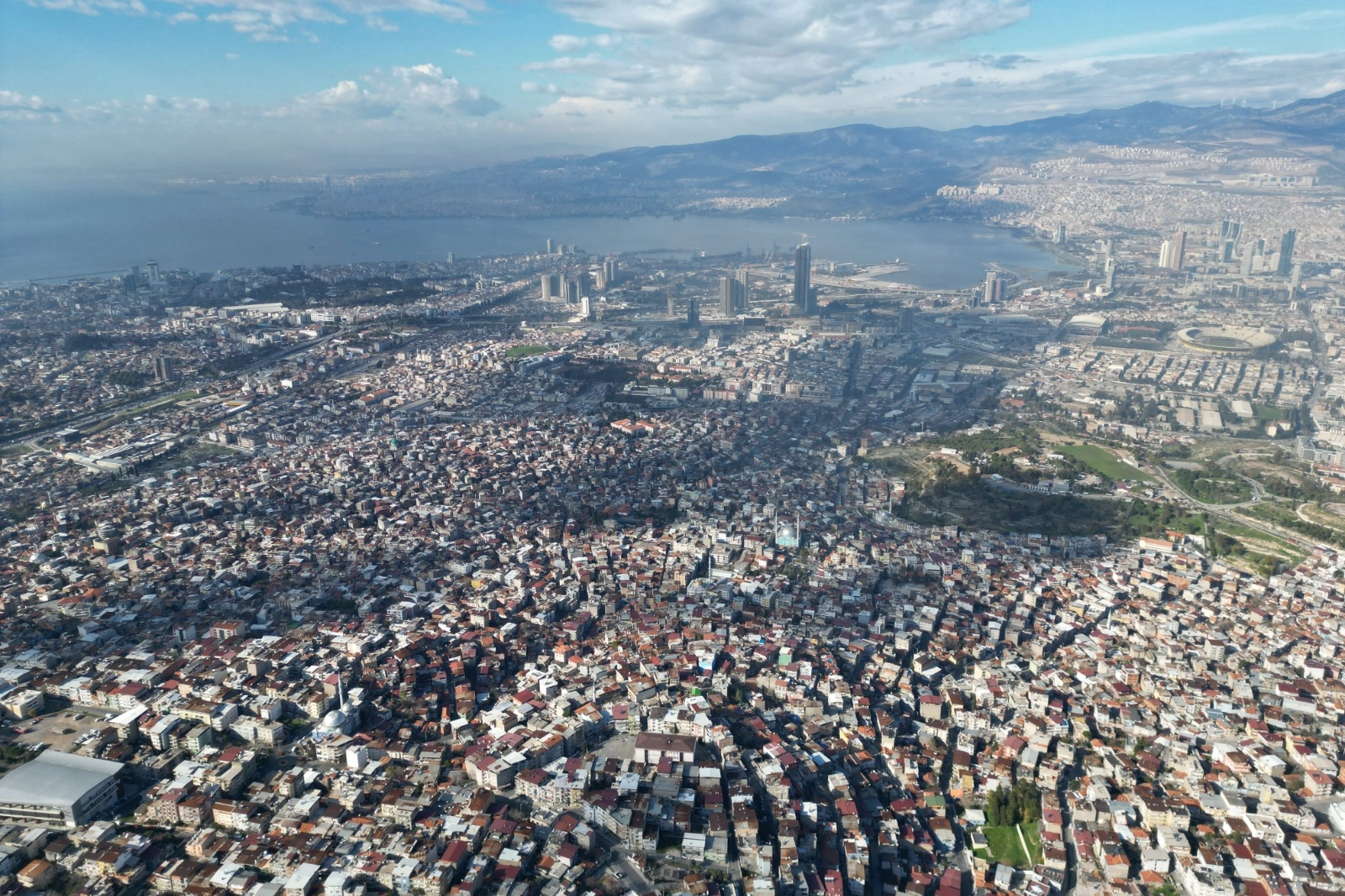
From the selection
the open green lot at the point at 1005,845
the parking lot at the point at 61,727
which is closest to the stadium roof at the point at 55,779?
the parking lot at the point at 61,727

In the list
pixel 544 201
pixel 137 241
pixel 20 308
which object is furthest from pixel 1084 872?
pixel 544 201

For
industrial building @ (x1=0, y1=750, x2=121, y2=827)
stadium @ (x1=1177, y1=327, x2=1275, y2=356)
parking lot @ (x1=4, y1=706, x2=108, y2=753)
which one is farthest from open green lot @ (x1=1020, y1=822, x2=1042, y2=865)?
stadium @ (x1=1177, y1=327, x2=1275, y2=356)

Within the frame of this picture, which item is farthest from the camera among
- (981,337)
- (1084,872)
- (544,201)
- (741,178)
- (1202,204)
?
(741,178)

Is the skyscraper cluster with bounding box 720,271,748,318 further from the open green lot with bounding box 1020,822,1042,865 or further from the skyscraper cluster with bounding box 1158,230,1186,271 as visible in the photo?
the open green lot with bounding box 1020,822,1042,865

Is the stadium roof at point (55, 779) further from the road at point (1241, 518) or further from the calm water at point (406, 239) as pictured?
the calm water at point (406, 239)

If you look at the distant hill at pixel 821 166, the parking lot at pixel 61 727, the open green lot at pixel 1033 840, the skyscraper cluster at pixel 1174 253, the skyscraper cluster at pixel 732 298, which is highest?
the distant hill at pixel 821 166

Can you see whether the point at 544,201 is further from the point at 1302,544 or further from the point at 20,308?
the point at 1302,544
